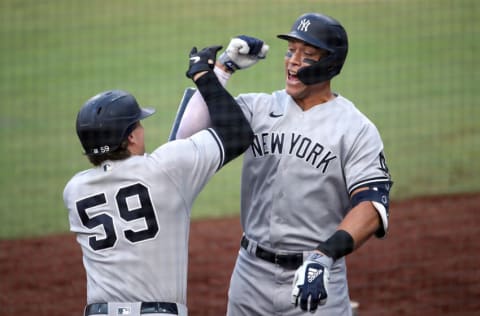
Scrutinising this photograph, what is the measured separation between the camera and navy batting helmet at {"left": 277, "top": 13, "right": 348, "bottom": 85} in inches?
137

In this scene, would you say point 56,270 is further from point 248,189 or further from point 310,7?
point 310,7

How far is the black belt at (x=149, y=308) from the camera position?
324 cm

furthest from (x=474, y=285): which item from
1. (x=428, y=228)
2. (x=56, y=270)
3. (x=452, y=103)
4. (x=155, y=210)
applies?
(x=452, y=103)

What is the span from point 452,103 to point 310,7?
461cm

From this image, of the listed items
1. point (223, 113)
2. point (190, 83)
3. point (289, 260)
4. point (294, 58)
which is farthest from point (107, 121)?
point (190, 83)

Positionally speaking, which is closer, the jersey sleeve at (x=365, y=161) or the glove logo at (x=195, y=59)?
the jersey sleeve at (x=365, y=161)

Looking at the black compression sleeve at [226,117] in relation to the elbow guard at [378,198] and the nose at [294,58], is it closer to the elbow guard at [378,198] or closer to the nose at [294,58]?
the nose at [294,58]

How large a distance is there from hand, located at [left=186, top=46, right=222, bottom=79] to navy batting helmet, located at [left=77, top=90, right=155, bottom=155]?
0.25m

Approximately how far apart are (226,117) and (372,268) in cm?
346

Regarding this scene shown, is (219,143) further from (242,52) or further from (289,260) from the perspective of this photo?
(289,260)

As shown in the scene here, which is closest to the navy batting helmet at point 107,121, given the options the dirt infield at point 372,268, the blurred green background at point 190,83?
the dirt infield at point 372,268

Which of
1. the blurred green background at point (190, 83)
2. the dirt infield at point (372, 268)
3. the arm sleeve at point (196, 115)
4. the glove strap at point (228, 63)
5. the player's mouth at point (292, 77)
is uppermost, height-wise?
the glove strap at point (228, 63)

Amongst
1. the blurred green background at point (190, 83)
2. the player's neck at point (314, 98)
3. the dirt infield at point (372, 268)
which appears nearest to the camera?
the player's neck at point (314, 98)

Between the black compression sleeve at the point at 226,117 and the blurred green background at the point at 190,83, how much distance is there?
4.49m
